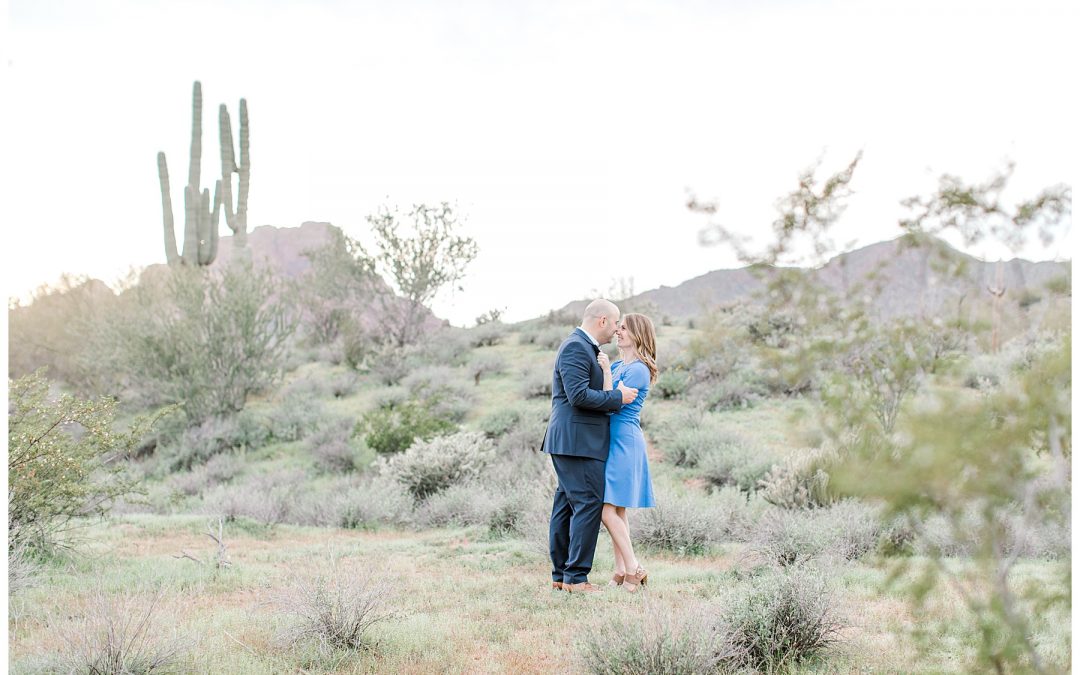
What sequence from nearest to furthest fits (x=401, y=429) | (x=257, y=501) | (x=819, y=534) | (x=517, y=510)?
(x=819, y=534) < (x=517, y=510) < (x=257, y=501) < (x=401, y=429)

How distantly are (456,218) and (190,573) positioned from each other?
2052 cm

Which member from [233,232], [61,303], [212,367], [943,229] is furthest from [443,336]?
[943,229]

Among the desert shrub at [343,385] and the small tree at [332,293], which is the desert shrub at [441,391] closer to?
the desert shrub at [343,385]

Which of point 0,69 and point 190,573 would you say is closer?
point 0,69

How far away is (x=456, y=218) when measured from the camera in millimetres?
26391

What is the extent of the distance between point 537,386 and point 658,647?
14298 mm

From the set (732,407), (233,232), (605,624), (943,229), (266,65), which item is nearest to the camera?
(605,624)

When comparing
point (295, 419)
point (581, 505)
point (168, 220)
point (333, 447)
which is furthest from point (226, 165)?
point (581, 505)

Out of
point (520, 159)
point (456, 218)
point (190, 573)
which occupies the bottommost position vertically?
point (190, 573)

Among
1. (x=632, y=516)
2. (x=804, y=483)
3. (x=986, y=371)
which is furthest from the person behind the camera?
(x=986, y=371)

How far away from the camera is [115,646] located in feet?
13.4

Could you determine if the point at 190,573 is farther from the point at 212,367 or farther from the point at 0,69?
the point at 212,367

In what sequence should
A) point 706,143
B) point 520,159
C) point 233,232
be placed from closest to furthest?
1. point 706,143
2. point 520,159
3. point 233,232

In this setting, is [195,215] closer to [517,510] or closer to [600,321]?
[517,510]
